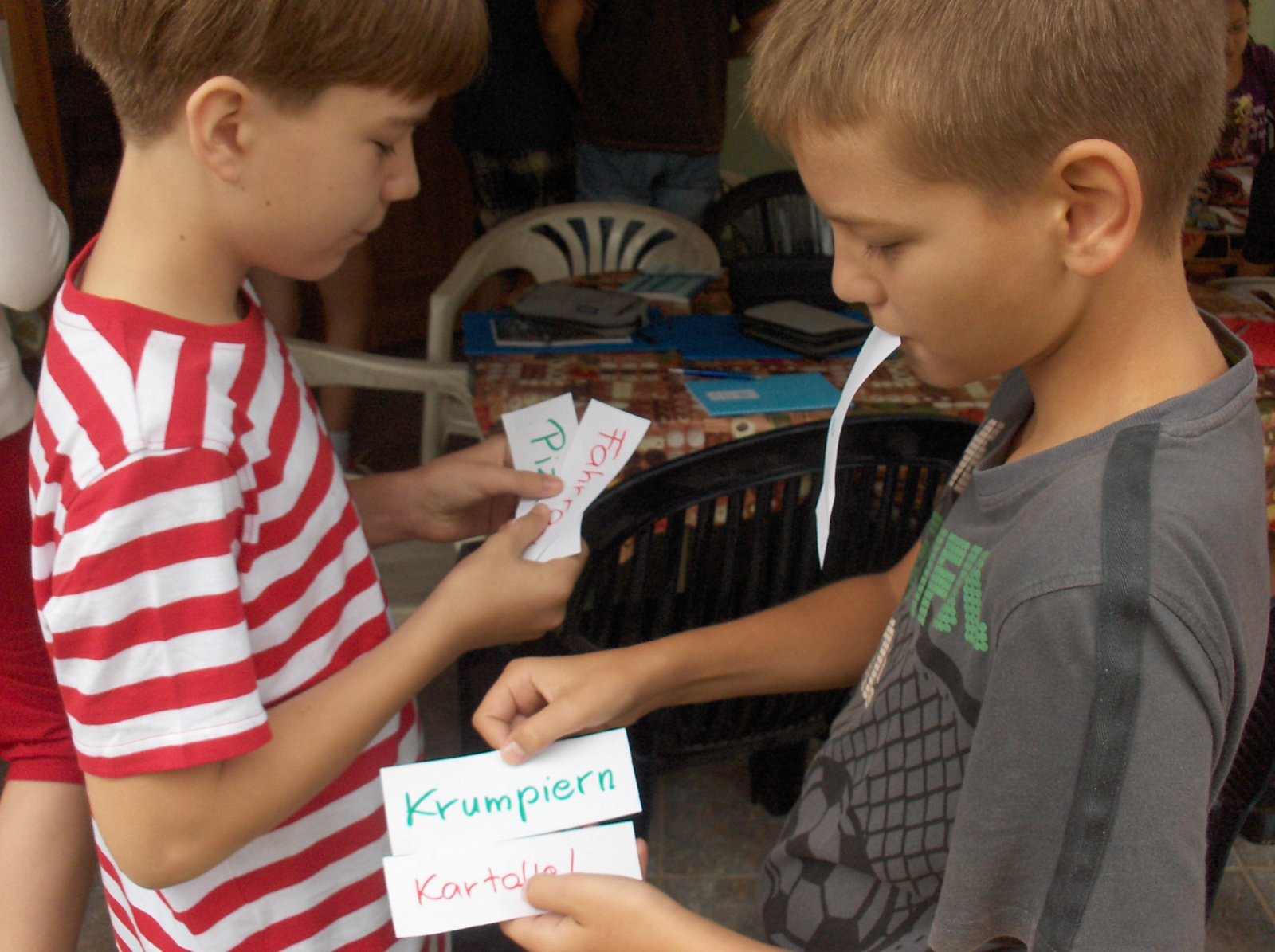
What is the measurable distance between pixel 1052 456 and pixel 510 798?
1.48 feet

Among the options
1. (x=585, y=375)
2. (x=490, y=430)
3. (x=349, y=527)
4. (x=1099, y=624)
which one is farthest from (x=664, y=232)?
(x=1099, y=624)

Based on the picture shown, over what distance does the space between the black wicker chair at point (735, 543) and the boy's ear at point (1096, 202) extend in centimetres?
57

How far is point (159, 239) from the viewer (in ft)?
2.61

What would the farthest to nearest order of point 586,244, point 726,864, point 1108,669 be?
point 586,244 → point 726,864 → point 1108,669

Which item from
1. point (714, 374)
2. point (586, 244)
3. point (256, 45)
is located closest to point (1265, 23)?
point (586, 244)

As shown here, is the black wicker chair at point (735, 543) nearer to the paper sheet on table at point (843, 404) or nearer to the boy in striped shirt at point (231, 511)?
the boy in striped shirt at point (231, 511)

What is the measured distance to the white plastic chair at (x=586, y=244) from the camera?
97.3 inches

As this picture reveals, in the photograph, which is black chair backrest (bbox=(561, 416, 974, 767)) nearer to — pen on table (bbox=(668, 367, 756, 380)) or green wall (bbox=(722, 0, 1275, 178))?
pen on table (bbox=(668, 367, 756, 380))

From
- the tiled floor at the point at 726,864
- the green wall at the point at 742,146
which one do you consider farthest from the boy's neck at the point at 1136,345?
the green wall at the point at 742,146

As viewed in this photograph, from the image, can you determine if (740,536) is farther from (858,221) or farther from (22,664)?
(22,664)

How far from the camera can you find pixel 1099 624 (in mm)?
541

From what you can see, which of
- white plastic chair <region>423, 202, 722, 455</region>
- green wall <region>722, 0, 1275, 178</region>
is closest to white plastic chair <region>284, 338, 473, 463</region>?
white plastic chair <region>423, 202, 722, 455</region>

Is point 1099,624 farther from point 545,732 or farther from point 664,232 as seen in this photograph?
point 664,232

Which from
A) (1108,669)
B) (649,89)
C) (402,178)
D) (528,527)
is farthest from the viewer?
(649,89)
